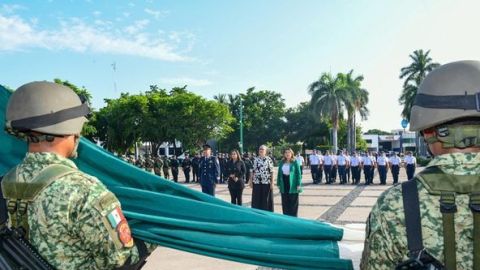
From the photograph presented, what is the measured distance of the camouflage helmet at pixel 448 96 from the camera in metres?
1.58

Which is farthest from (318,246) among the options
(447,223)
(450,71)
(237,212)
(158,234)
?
(450,71)

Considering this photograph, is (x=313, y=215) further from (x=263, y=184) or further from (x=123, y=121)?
(x=123, y=121)

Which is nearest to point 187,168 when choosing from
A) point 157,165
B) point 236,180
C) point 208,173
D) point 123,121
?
point 157,165

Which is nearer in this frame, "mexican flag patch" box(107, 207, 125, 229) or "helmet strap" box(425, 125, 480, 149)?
"helmet strap" box(425, 125, 480, 149)

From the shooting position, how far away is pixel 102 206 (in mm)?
1803

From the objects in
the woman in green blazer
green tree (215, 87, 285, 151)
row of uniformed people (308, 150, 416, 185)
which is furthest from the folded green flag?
green tree (215, 87, 285, 151)

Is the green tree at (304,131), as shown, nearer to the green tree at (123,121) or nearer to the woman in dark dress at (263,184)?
the green tree at (123,121)

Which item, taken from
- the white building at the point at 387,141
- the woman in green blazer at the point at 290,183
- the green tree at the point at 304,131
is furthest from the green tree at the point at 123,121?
the white building at the point at 387,141

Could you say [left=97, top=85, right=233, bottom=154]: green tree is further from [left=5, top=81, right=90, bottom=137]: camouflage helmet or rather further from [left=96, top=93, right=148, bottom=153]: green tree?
[left=5, top=81, right=90, bottom=137]: camouflage helmet

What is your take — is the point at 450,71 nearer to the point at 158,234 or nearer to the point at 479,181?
the point at 479,181

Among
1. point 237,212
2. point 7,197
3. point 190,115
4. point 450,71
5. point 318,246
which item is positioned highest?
point 190,115

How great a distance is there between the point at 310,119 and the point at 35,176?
202ft

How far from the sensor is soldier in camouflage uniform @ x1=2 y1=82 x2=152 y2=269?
1.80 m

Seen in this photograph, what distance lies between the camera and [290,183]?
340 inches
